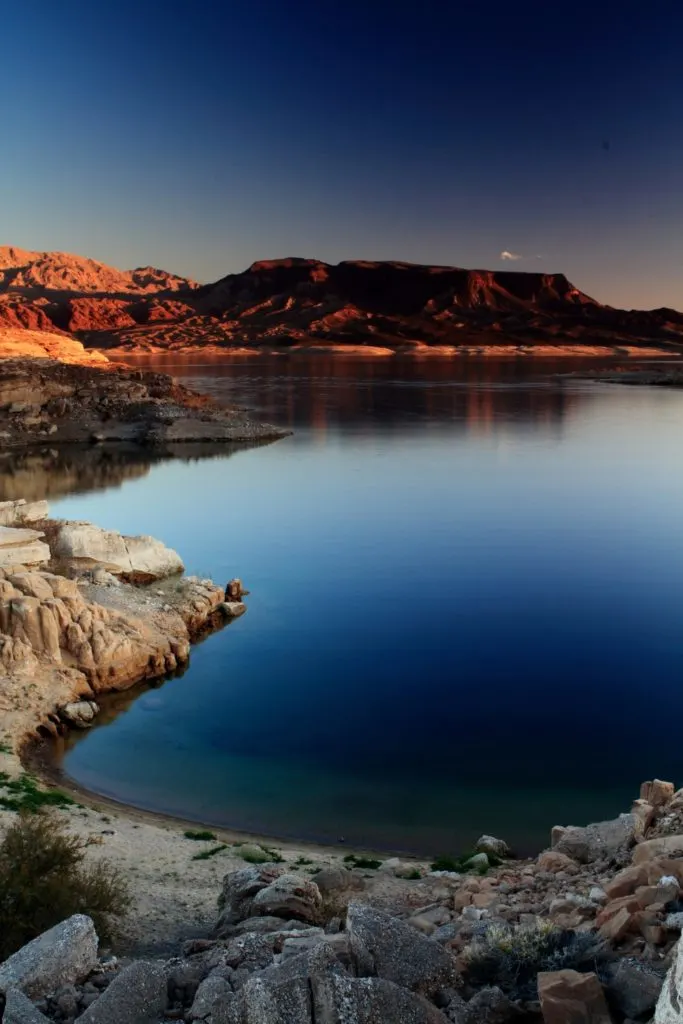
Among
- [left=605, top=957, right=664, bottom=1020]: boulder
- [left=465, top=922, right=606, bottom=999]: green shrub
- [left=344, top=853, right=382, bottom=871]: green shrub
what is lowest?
[left=344, top=853, right=382, bottom=871]: green shrub

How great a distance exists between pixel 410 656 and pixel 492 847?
762 cm

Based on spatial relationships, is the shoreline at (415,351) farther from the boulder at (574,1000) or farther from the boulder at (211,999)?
the boulder at (574,1000)

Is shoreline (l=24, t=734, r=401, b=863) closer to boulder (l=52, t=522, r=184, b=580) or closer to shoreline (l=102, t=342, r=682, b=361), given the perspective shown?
boulder (l=52, t=522, r=184, b=580)

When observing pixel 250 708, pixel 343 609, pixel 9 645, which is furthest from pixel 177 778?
pixel 343 609

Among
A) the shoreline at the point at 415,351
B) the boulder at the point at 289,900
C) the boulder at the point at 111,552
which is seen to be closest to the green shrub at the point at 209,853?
the boulder at the point at 289,900

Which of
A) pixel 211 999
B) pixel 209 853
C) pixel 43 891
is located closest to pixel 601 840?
pixel 209 853

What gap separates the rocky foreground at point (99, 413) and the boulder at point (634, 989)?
→ 4737 cm

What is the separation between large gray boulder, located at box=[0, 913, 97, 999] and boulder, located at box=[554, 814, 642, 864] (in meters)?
4.83

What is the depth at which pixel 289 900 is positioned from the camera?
7238 millimetres

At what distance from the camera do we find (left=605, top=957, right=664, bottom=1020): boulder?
462cm

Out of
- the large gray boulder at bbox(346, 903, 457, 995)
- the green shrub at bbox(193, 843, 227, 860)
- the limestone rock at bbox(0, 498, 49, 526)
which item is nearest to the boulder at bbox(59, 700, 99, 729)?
the green shrub at bbox(193, 843, 227, 860)

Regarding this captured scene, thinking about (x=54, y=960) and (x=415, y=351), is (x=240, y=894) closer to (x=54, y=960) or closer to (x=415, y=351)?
(x=54, y=960)

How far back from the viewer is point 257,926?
22.4ft

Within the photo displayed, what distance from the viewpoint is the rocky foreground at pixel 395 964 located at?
15.8ft
